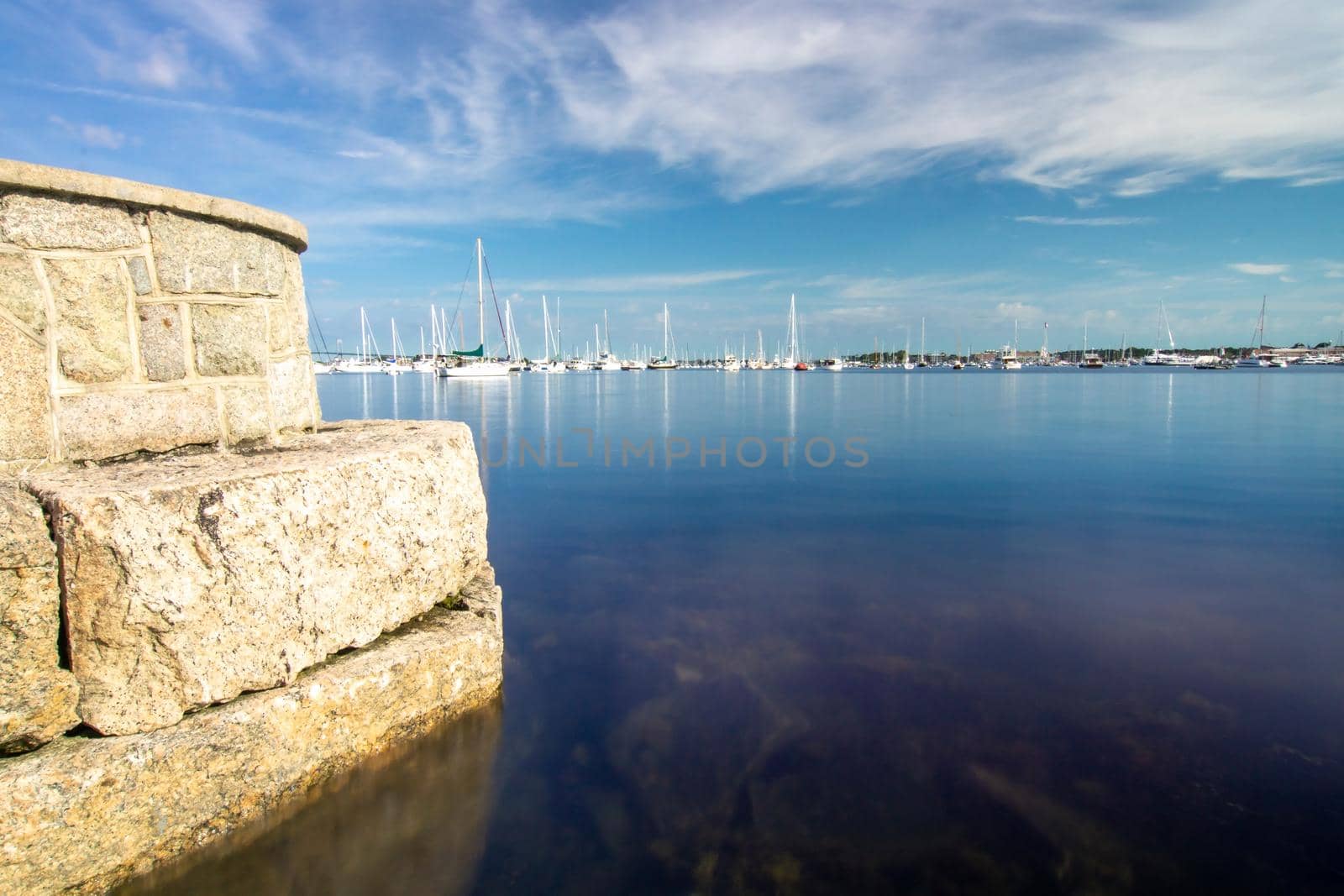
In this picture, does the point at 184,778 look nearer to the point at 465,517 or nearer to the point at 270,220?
the point at 465,517

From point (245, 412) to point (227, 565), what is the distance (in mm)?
1205

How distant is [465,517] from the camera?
4.16m

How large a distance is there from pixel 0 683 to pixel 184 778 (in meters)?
0.71

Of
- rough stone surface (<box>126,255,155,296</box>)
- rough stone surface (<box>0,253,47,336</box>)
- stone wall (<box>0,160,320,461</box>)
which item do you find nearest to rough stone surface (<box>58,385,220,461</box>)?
stone wall (<box>0,160,320,461</box>)

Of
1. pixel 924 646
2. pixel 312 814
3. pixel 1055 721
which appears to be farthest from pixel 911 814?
pixel 312 814

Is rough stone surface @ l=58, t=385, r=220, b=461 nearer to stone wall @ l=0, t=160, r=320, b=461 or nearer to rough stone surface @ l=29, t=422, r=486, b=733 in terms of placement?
stone wall @ l=0, t=160, r=320, b=461

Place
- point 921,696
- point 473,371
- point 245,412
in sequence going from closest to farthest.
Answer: point 245,412 → point 921,696 → point 473,371

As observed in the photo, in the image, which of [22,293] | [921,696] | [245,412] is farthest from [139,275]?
[921,696]

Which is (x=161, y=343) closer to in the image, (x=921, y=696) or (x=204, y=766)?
(x=204, y=766)

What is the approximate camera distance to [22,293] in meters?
2.91

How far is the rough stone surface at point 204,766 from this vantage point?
2.44 metres

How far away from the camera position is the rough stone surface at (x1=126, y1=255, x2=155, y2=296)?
325cm

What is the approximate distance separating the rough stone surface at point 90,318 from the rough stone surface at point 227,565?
47 centimetres

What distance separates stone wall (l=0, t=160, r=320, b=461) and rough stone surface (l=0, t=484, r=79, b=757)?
2.17 ft
